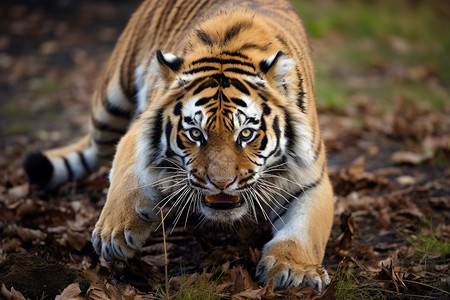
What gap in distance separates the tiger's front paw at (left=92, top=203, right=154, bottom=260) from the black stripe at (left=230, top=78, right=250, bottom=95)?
0.81 metres

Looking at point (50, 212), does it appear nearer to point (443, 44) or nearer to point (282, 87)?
point (282, 87)

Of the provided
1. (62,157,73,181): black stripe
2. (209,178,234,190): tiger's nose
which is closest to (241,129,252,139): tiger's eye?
(209,178,234,190): tiger's nose

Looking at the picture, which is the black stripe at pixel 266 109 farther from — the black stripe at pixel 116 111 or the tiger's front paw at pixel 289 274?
the black stripe at pixel 116 111

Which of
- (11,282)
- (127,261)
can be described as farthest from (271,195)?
(11,282)

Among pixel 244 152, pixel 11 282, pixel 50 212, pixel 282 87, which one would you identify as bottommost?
pixel 50 212

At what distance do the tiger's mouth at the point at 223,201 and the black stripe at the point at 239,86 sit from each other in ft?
1.73

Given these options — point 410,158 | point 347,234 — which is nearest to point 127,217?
point 347,234

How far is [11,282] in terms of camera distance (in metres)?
2.32

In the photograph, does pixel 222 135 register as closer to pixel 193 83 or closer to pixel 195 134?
pixel 195 134

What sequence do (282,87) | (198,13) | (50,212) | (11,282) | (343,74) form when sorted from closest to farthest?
(11,282)
(282,87)
(50,212)
(198,13)
(343,74)

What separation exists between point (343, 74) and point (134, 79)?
16.9 ft

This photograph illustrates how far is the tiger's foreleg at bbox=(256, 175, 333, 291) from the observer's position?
2.56 meters

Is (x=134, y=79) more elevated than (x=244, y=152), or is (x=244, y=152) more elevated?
(x=244, y=152)

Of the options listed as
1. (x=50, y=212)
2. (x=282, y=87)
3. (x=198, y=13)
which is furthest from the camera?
(x=198, y=13)
